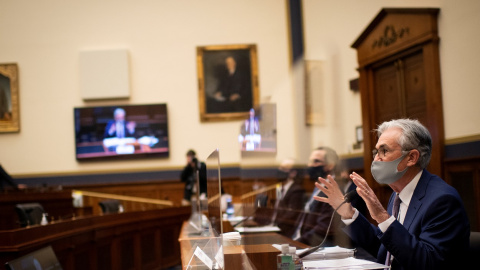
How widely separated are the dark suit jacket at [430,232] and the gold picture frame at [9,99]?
1055 cm

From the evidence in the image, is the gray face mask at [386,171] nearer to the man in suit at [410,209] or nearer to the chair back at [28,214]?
the man in suit at [410,209]

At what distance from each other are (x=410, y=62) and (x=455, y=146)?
4.40ft

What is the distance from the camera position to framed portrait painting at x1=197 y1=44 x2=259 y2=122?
1162 cm

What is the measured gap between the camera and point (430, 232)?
2016 mm

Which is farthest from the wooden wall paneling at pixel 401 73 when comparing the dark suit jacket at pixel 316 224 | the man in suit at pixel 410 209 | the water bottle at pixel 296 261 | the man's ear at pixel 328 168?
the water bottle at pixel 296 261

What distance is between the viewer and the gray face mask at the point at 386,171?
7.09 ft

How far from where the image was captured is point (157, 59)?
11.8 metres

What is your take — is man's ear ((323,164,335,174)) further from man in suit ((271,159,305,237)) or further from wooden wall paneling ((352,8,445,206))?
wooden wall paneling ((352,8,445,206))

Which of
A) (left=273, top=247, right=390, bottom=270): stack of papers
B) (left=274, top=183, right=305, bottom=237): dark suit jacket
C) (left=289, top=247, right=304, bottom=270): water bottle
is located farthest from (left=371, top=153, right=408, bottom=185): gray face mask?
(left=274, top=183, right=305, bottom=237): dark suit jacket

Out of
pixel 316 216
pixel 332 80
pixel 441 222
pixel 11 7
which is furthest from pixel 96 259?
pixel 11 7

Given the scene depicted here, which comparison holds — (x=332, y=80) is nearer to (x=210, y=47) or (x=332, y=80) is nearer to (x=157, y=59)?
(x=210, y=47)

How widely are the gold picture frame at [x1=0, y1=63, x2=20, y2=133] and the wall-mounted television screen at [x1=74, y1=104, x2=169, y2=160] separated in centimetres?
119

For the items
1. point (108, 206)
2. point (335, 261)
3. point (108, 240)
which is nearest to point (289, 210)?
point (108, 240)

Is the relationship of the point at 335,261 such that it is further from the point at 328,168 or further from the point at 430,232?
the point at 328,168
